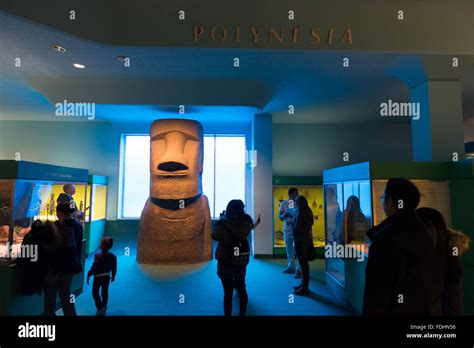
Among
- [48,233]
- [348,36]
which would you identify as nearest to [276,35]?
[348,36]

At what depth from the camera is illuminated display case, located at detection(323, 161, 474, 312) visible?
3576 mm

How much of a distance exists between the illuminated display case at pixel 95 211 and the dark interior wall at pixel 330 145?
202 inches

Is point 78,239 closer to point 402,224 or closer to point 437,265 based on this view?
point 402,224

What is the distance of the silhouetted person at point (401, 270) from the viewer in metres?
1.66

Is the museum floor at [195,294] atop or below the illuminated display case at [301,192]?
below

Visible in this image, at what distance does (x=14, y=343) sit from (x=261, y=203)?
17.7 ft

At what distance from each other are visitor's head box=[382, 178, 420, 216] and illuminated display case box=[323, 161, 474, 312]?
1.67m

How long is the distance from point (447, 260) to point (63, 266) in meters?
3.62

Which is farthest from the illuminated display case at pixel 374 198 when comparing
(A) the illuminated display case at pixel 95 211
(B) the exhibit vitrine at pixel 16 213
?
(A) the illuminated display case at pixel 95 211

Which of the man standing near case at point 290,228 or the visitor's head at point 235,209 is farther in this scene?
the man standing near case at point 290,228

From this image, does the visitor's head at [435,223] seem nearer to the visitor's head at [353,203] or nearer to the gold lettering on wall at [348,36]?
the visitor's head at [353,203]

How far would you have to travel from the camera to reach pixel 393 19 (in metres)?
4.06

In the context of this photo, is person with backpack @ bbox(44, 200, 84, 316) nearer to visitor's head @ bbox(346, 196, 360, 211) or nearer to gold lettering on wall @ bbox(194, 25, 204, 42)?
gold lettering on wall @ bbox(194, 25, 204, 42)

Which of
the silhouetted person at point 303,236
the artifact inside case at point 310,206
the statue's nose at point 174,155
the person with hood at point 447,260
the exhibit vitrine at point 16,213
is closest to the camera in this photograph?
the person with hood at point 447,260
